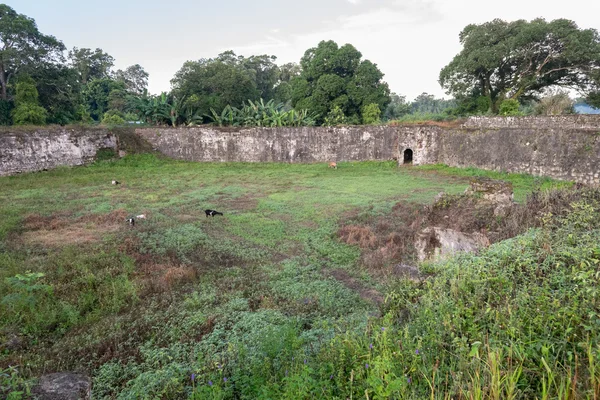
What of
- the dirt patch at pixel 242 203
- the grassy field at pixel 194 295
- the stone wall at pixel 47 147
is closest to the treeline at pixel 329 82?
the stone wall at pixel 47 147

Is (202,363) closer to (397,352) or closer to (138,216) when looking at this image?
(397,352)

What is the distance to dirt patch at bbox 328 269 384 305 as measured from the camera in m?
5.15

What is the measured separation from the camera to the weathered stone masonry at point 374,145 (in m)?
13.8

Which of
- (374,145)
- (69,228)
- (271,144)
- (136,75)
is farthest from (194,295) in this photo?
(136,75)

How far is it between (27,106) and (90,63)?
1351 inches

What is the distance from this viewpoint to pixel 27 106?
21.8 m

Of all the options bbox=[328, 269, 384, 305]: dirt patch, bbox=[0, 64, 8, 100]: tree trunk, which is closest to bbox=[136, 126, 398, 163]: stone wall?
bbox=[0, 64, 8, 100]: tree trunk

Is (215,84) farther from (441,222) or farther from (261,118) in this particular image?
(441,222)

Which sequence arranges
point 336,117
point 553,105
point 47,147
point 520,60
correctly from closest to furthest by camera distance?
point 47,147
point 520,60
point 336,117
point 553,105

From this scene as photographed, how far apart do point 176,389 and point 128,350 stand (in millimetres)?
1116

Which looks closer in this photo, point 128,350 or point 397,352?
point 397,352

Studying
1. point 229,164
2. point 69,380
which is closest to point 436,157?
point 229,164

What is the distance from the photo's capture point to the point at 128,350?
394 cm

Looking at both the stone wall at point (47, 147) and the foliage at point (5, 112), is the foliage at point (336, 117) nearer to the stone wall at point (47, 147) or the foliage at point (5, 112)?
the stone wall at point (47, 147)
